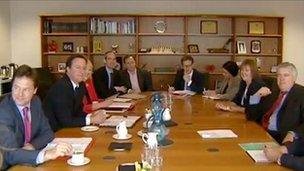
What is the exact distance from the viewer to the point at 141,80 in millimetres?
5938

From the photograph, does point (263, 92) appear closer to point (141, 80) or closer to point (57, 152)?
point (57, 152)

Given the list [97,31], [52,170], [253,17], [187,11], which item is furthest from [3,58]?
[52,170]

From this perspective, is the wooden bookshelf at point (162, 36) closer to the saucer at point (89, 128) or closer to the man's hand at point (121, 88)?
the man's hand at point (121, 88)

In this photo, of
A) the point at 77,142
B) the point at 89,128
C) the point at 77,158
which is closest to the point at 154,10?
the point at 89,128

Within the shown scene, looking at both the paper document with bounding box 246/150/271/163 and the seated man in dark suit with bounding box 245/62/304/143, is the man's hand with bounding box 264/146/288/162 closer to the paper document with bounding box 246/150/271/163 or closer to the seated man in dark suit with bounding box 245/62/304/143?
the paper document with bounding box 246/150/271/163

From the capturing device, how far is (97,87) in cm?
535

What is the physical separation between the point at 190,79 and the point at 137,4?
6.89 ft

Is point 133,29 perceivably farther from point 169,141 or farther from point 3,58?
point 169,141

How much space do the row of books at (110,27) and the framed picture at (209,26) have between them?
51.1 inches

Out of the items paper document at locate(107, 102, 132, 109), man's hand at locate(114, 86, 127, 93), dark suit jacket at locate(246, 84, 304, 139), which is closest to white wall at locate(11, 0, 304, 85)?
man's hand at locate(114, 86, 127, 93)

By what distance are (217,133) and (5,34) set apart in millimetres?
5446

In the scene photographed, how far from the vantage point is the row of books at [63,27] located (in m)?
6.95

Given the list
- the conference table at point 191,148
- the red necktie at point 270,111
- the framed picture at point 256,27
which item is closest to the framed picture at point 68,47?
the framed picture at point 256,27

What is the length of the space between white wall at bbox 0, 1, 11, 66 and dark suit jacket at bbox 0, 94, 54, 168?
4799 millimetres
